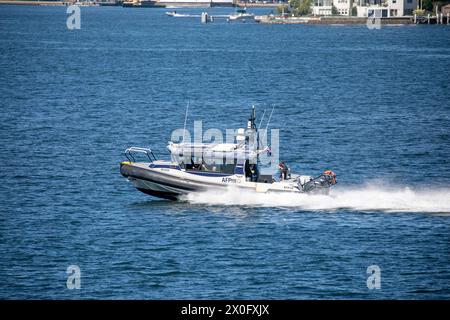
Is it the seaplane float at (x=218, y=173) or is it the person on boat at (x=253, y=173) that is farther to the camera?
the person on boat at (x=253, y=173)

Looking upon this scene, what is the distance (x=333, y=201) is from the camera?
181 feet

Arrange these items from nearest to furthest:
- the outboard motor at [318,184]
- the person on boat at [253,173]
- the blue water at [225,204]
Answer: the blue water at [225,204] < the outboard motor at [318,184] < the person on boat at [253,173]

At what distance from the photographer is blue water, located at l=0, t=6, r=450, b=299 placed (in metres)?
44.0

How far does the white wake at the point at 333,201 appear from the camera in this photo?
178ft

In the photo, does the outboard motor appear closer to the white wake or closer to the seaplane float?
the seaplane float

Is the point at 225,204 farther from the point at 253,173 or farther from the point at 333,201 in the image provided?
the point at 333,201

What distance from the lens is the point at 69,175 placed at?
65250 mm

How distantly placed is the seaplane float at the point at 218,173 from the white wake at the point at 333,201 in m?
0.34

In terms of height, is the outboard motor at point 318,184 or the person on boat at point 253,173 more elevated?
the person on boat at point 253,173

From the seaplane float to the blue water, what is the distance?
782mm

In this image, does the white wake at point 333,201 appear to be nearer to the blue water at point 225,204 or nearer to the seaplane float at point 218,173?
the blue water at point 225,204

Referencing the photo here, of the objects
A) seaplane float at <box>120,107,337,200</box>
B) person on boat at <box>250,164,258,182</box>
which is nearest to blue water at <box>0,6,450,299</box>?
seaplane float at <box>120,107,337,200</box>

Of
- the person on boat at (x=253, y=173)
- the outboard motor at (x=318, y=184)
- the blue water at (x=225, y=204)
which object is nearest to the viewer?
the blue water at (x=225, y=204)

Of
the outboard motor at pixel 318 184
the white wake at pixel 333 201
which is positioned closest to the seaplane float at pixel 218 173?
the outboard motor at pixel 318 184
